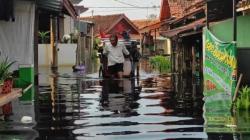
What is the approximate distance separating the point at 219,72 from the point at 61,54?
24704 mm

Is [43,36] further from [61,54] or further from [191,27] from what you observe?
[191,27]

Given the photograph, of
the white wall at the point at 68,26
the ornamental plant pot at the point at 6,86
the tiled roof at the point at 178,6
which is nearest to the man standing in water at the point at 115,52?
the ornamental plant pot at the point at 6,86

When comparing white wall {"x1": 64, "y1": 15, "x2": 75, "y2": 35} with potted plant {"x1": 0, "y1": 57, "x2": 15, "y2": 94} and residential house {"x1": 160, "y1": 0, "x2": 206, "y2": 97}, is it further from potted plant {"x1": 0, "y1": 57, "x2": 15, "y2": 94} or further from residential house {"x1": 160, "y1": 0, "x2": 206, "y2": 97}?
potted plant {"x1": 0, "y1": 57, "x2": 15, "y2": 94}

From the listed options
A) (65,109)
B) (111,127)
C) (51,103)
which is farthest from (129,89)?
(111,127)

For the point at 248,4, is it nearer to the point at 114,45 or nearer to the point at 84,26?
the point at 114,45

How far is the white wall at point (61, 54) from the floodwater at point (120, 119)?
19.0 m

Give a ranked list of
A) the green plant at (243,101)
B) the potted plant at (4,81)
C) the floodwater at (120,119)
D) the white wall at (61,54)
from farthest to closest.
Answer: the white wall at (61,54)
the potted plant at (4,81)
the green plant at (243,101)
the floodwater at (120,119)

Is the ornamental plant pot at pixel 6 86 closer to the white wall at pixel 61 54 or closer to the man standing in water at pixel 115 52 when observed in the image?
the man standing in water at pixel 115 52

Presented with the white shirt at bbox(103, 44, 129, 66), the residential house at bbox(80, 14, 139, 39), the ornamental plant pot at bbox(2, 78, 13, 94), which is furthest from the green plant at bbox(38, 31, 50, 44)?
the residential house at bbox(80, 14, 139, 39)

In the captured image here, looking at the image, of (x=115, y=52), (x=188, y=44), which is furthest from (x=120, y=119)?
(x=188, y=44)

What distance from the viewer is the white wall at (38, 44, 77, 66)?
35.5m

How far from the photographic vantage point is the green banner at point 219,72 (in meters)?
13.1

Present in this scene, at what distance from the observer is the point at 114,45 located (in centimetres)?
2164

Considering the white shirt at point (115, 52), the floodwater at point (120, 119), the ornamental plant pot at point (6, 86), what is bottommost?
the floodwater at point (120, 119)
